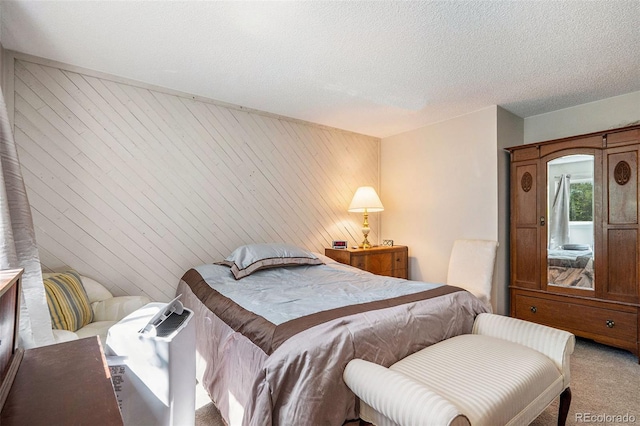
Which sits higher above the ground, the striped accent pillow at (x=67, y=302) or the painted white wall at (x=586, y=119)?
the painted white wall at (x=586, y=119)

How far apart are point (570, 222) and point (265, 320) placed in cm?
303

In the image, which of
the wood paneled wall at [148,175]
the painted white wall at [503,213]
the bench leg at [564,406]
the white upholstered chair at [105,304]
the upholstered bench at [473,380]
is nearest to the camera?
the upholstered bench at [473,380]

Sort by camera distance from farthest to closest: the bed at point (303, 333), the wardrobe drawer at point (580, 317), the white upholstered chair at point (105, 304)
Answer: the wardrobe drawer at point (580, 317) → the white upholstered chair at point (105, 304) → the bed at point (303, 333)

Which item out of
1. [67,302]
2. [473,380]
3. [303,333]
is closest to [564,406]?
[473,380]

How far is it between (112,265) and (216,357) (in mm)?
1382

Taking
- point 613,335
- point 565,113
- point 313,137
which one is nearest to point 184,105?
point 313,137

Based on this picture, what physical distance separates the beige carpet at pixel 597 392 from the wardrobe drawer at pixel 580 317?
20 centimetres

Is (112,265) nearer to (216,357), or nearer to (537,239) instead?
(216,357)

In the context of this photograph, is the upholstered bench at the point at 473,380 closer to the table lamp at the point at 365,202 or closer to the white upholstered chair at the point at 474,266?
the white upholstered chair at the point at 474,266

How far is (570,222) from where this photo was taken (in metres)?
2.96

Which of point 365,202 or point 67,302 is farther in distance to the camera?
point 365,202

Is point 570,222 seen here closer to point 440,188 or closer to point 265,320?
point 440,188

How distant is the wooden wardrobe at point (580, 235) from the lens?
2.64 m

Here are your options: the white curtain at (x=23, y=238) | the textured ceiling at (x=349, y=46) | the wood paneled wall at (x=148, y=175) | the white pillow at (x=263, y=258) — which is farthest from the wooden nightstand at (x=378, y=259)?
the white curtain at (x=23, y=238)
